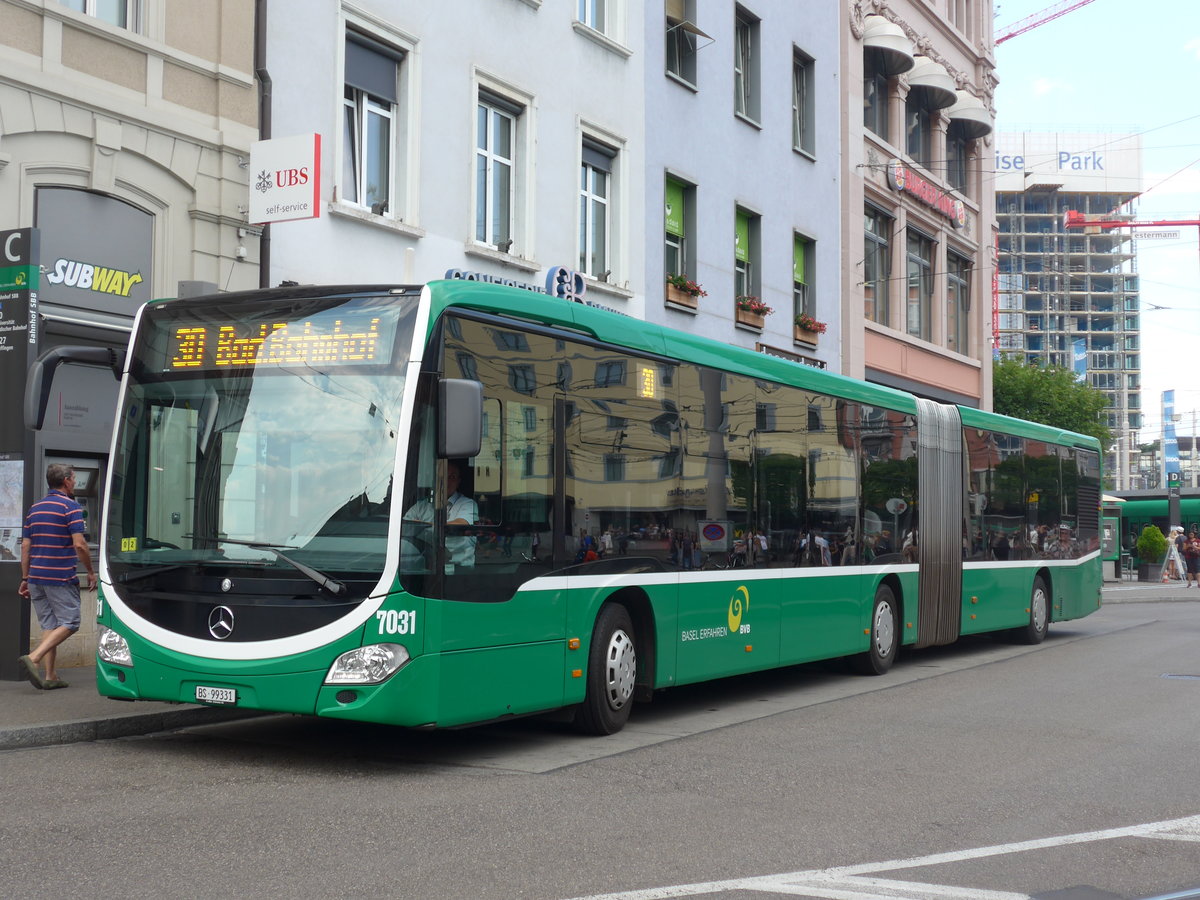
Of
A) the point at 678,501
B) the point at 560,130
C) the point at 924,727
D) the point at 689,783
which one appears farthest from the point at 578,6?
the point at 689,783

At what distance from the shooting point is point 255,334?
8.69 metres

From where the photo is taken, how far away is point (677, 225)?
24.0 metres

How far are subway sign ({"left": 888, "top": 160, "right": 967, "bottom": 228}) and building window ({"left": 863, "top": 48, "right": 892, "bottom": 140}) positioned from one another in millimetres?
887

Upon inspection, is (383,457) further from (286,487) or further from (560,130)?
(560,130)

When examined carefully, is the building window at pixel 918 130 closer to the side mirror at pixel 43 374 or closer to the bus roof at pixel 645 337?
the bus roof at pixel 645 337

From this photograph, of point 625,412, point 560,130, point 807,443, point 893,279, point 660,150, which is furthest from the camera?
point 893,279

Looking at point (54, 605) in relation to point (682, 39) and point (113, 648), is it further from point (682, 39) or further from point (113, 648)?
point (682, 39)

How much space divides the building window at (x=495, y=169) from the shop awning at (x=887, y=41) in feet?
44.5

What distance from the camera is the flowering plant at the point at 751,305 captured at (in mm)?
25594

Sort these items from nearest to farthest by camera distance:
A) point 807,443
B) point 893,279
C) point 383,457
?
point 383,457, point 807,443, point 893,279

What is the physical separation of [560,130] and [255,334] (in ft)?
41.0

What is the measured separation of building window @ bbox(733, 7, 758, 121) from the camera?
26.3m

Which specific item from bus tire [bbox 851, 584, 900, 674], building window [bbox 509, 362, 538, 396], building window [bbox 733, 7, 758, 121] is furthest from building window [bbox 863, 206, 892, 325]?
building window [bbox 509, 362, 538, 396]

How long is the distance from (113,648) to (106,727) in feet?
3.05
